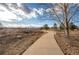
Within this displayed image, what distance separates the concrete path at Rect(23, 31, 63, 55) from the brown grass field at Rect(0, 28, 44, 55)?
37 mm

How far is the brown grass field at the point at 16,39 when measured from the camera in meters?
1.48

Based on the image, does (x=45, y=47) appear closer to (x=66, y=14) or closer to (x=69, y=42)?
(x=69, y=42)

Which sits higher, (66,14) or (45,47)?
(66,14)

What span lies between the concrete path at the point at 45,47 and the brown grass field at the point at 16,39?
1.5 inches

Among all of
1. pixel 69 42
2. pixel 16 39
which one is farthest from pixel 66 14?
pixel 16 39

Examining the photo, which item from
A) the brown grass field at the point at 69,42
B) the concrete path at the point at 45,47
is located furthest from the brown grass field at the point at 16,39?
the brown grass field at the point at 69,42

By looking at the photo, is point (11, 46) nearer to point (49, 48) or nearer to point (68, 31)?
point (49, 48)

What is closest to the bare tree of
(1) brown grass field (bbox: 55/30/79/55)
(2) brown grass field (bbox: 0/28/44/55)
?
(1) brown grass field (bbox: 55/30/79/55)

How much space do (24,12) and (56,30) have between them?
32 centimetres

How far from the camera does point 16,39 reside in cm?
150

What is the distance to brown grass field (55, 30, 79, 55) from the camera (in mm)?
1473

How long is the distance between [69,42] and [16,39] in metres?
0.46
